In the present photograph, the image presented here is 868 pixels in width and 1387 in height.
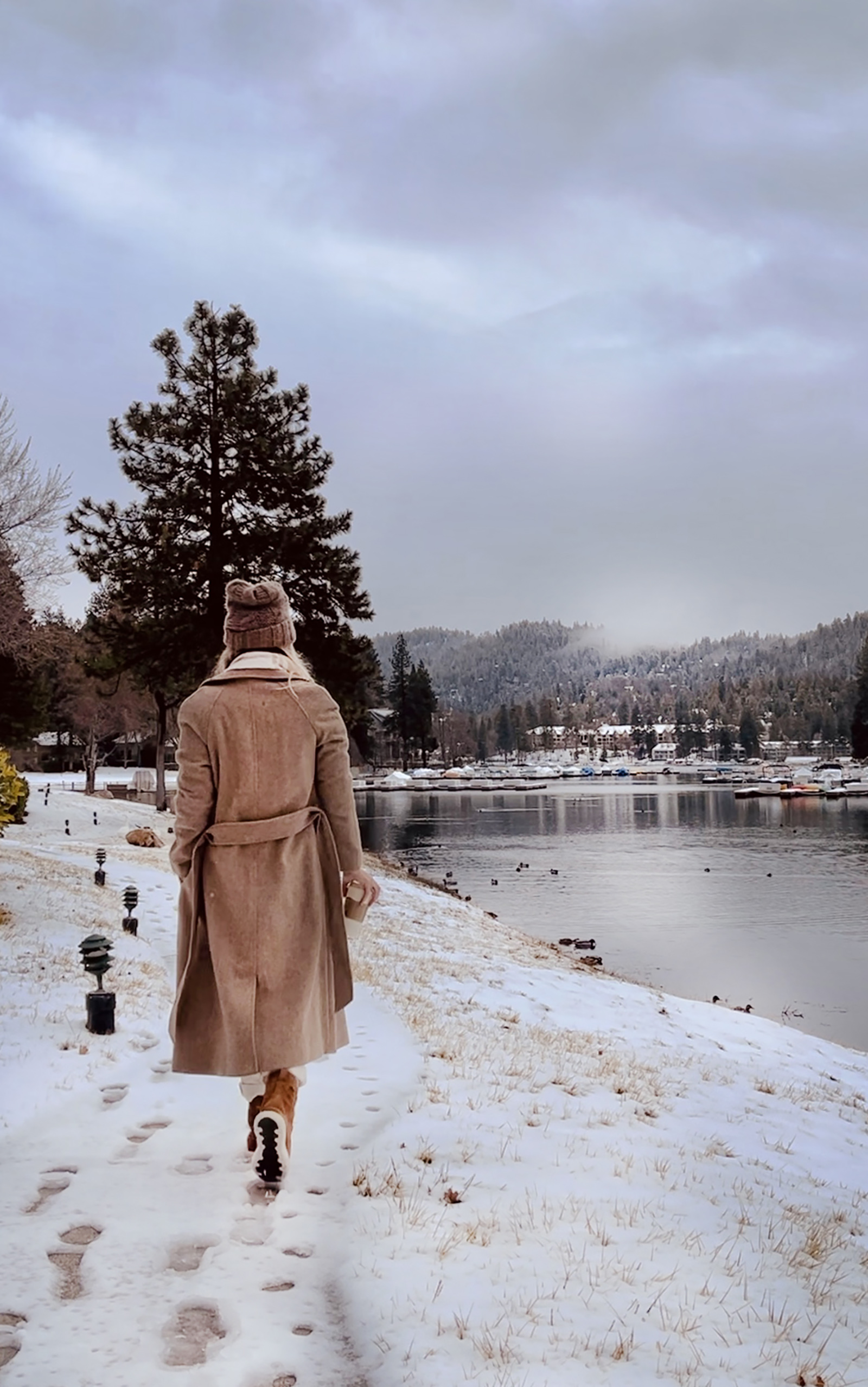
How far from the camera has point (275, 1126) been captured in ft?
12.5

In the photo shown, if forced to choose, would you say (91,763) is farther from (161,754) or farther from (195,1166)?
(195,1166)

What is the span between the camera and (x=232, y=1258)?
11.0 ft

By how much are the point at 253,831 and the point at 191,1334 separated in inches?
67.1

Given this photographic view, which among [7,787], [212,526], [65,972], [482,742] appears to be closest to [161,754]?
[212,526]

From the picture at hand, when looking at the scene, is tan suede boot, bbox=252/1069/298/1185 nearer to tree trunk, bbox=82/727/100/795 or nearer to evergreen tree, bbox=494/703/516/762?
tree trunk, bbox=82/727/100/795

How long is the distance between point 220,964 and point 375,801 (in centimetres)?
7805

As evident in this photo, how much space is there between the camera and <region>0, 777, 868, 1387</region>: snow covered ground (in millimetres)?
2863

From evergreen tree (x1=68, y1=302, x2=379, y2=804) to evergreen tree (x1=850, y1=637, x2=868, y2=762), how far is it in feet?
A: 297

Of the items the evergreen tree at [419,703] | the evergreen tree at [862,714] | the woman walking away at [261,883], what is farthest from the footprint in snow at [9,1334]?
the evergreen tree at [419,703]

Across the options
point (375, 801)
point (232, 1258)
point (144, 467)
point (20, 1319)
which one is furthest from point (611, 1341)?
point (375, 801)

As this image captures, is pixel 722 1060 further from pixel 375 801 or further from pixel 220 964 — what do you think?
pixel 375 801

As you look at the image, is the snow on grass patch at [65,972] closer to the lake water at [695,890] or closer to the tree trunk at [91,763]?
the lake water at [695,890]

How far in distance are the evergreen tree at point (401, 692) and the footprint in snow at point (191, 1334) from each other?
105136 millimetres

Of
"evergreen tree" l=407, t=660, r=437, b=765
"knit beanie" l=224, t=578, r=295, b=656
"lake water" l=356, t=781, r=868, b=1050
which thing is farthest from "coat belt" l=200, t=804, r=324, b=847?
"evergreen tree" l=407, t=660, r=437, b=765
